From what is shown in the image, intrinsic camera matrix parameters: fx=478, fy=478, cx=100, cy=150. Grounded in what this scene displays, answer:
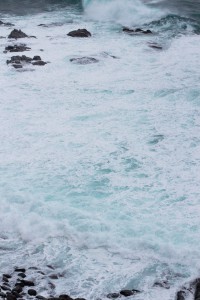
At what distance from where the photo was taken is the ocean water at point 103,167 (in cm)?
662

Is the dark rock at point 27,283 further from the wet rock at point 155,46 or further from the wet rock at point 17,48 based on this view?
the wet rock at point 155,46

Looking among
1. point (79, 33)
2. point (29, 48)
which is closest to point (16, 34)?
point (29, 48)

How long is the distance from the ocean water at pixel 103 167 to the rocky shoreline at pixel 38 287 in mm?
107

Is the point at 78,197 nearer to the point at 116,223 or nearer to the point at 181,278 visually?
the point at 116,223

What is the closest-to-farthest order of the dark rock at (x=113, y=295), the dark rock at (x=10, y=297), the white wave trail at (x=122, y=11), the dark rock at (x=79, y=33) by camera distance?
the dark rock at (x=10, y=297) → the dark rock at (x=113, y=295) → the dark rock at (x=79, y=33) → the white wave trail at (x=122, y=11)

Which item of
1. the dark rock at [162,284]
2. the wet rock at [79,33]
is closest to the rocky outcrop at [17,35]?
the wet rock at [79,33]

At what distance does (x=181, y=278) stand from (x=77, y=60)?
11.1 meters

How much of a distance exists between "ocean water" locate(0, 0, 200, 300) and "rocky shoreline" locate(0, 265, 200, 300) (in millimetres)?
107

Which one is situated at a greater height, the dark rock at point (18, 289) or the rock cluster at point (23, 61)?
the rock cluster at point (23, 61)

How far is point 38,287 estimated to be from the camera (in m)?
6.01

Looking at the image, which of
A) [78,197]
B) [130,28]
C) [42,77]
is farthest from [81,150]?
[130,28]

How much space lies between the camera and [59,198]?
824cm

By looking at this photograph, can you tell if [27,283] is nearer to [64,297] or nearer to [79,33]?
[64,297]

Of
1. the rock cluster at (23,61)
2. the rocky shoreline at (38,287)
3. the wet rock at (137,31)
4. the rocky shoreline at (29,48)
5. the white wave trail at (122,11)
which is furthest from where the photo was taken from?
the white wave trail at (122,11)
